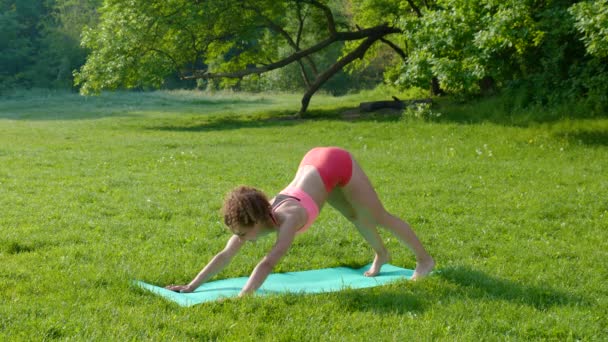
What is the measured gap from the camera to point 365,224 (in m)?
6.38

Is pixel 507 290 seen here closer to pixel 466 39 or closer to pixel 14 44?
pixel 466 39

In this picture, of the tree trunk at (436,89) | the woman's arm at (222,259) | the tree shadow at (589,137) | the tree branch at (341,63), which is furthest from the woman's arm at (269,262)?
the tree trunk at (436,89)

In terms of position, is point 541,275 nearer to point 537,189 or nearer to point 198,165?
point 537,189

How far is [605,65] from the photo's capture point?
58.9 ft

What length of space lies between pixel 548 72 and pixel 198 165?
10.8 meters

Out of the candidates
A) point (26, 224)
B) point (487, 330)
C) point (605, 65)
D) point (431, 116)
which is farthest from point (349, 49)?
point (487, 330)

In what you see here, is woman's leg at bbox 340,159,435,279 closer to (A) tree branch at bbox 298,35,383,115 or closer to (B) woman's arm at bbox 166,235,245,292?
(B) woman's arm at bbox 166,235,245,292

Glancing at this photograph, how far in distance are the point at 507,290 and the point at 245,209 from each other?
2410 mm

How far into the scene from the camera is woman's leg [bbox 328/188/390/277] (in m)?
6.22

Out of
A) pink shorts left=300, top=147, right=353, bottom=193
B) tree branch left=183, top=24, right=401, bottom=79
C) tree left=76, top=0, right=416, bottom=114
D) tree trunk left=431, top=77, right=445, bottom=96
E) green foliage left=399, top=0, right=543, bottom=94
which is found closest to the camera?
pink shorts left=300, top=147, right=353, bottom=193

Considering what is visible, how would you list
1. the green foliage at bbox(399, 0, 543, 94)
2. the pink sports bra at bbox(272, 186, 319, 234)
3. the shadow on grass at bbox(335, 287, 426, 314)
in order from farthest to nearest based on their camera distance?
1. the green foliage at bbox(399, 0, 543, 94)
2. the pink sports bra at bbox(272, 186, 319, 234)
3. the shadow on grass at bbox(335, 287, 426, 314)

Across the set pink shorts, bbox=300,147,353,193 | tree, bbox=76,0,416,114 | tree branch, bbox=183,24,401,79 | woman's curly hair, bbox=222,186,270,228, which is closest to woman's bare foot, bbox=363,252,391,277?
pink shorts, bbox=300,147,353,193

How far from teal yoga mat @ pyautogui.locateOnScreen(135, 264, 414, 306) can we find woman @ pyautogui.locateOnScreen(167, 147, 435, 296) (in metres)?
0.14

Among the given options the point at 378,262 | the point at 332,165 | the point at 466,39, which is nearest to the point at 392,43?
the point at 466,39
